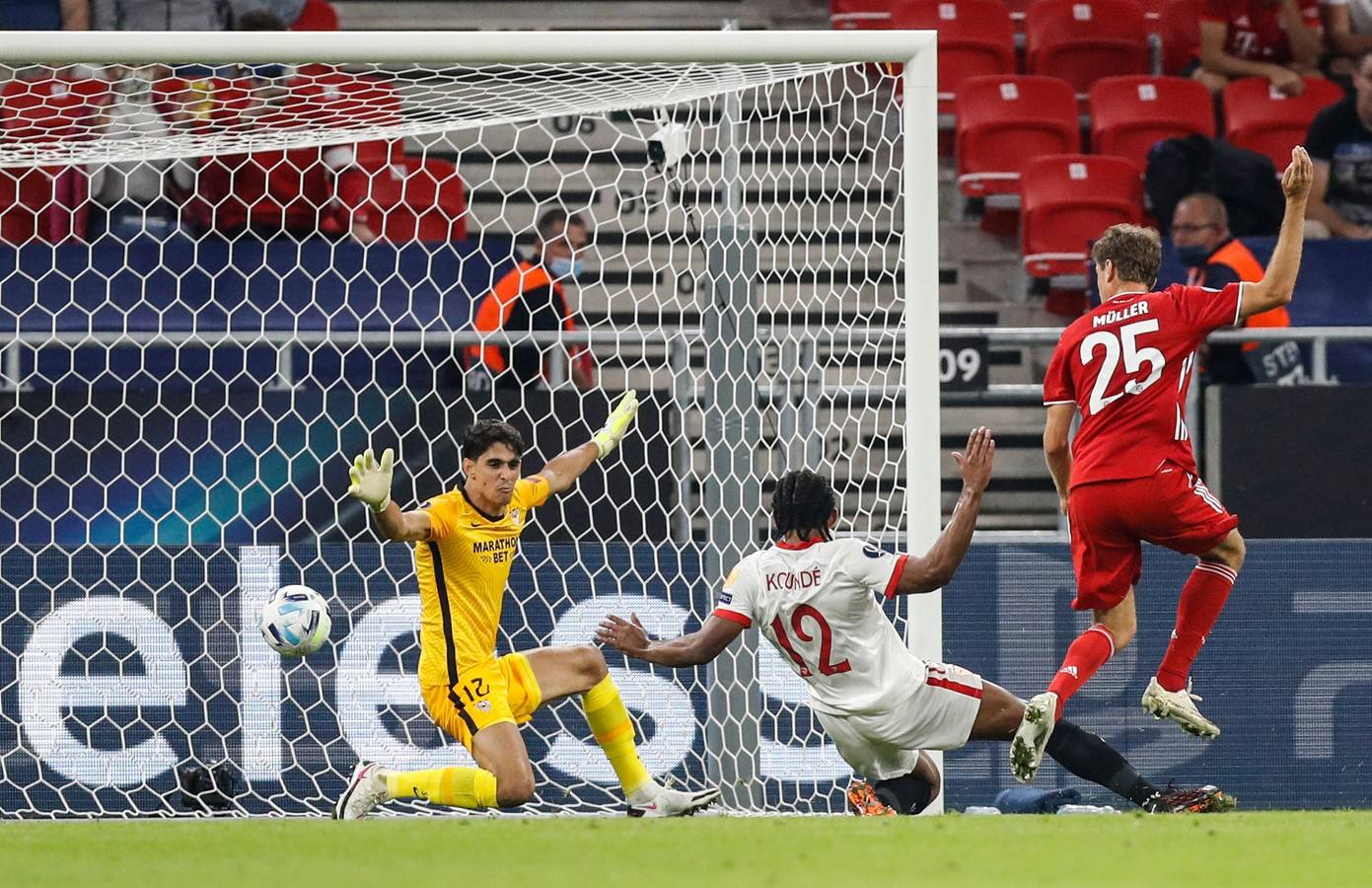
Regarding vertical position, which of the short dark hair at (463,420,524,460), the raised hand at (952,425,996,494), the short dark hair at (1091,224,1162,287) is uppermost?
the short dark hair at (1091,224,1162,287)

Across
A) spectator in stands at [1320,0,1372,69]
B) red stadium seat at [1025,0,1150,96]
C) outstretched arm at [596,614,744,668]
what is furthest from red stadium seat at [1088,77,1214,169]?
outstretched arm at [596,614,744,668]

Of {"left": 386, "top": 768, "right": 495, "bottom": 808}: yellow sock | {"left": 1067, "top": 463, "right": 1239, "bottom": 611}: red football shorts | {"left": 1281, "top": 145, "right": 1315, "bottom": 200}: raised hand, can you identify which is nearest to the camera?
{"left": 1281, "top": 145, "right": 1315, "bottom": 200}: raised hand

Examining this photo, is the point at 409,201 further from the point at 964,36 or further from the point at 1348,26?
the point at 1348,26

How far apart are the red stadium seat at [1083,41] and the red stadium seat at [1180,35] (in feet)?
0.52

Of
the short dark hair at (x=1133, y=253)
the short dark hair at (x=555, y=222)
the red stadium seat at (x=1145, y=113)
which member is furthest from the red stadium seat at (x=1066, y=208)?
the short dark hair at (x=1133, y=253)

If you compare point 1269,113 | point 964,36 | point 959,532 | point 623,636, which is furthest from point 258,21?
point 1269,113

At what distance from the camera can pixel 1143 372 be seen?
6.11 metres

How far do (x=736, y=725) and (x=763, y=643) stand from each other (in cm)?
53

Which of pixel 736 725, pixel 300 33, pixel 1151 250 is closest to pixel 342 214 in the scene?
pixel 300 33

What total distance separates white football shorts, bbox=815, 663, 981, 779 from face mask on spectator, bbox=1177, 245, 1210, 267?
345 cm

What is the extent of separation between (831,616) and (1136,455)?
1.17 meters

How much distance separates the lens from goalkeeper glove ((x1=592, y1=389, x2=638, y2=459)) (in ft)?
24.5

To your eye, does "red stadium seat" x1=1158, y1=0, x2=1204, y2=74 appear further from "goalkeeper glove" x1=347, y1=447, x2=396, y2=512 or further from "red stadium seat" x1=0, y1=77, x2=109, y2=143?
"goalkeeper glove" x1=347, y1=447, x2=396, y2=512

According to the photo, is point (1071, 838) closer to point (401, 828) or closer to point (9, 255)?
point (401, 828)
